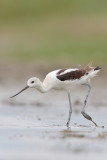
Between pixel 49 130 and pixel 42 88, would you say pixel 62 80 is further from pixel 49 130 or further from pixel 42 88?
pixel 49 130

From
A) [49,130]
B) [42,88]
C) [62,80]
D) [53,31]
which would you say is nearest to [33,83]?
[42,88]

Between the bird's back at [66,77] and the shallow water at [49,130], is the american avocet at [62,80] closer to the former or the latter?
the bird's back at [66,77]

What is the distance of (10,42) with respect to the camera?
30.9m

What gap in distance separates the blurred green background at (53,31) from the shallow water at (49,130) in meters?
8.27

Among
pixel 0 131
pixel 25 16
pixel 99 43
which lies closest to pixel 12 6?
pixel 25 16

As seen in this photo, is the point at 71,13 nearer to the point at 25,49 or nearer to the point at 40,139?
the point at 25,49

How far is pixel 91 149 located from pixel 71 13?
26.6 m

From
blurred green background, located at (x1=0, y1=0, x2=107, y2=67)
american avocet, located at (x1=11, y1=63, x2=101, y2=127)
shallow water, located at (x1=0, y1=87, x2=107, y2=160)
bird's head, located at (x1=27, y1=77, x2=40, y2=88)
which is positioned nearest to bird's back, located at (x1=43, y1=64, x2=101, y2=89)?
american avocet, located at (x1=11, y1=63, x2=101, y2=127)

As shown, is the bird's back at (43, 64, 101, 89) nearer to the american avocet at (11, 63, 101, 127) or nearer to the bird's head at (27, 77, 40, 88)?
the american avocet at (11, 63, 101, 127)

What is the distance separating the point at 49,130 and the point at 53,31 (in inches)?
809

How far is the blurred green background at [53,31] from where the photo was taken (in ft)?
90.1

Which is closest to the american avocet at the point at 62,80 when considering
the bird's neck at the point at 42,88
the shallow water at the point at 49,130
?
the bird's neck at the point at 42,88

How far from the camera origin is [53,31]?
3288 centimetres

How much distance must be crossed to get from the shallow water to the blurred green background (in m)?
8.27
